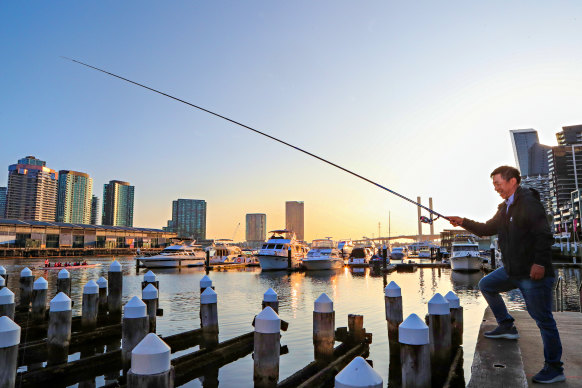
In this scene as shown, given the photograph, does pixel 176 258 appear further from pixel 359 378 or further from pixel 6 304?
pixel 359 378

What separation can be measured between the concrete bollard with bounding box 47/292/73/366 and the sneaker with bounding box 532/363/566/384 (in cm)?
831

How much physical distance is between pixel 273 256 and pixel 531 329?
3797cm

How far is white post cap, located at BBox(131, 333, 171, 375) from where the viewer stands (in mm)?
3518

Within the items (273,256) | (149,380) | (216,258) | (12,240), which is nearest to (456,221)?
(149,380)

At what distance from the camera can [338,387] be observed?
106 inches

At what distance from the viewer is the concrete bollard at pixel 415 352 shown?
4523 mm

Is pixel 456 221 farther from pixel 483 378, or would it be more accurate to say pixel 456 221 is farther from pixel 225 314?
pixel 225 314

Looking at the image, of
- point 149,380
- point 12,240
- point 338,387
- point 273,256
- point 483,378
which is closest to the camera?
point 338,387

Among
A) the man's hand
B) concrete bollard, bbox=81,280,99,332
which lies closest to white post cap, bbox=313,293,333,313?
the man's hand

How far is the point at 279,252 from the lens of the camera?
1742 inches

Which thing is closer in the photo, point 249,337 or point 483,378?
point 483,378

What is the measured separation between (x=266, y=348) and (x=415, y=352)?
2368mm

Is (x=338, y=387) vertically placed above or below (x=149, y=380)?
above

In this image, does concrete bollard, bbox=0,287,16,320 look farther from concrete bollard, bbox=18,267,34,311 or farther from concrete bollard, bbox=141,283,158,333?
concrete bollard, bbox=18,267,34,311
